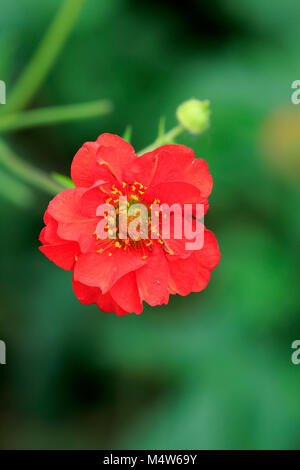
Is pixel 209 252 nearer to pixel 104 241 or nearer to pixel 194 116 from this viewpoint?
pixel 104 241

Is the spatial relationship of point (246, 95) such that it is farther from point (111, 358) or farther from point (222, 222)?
point (111, 358)

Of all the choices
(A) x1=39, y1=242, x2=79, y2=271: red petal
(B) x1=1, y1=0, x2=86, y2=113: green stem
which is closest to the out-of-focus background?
(B) x1=1, y1=0, x2=86, y2=113: green stem

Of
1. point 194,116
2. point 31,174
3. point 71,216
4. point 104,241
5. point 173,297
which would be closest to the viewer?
point 71,216

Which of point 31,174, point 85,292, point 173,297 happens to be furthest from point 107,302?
point 173,297

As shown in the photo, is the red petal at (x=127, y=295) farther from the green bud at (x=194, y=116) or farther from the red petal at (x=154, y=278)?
the green bud at (x=194, y=116)

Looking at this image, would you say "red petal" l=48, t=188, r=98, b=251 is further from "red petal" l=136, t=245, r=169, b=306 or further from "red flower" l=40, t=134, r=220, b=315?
"red petal" l=136, t=245, r=169, b=306

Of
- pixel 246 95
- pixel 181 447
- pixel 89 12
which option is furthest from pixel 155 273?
pixel 89 12

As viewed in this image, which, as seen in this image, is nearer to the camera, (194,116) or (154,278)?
(154,278)

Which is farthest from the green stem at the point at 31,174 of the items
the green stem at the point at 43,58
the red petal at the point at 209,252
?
the red petal at the point at 209,252
